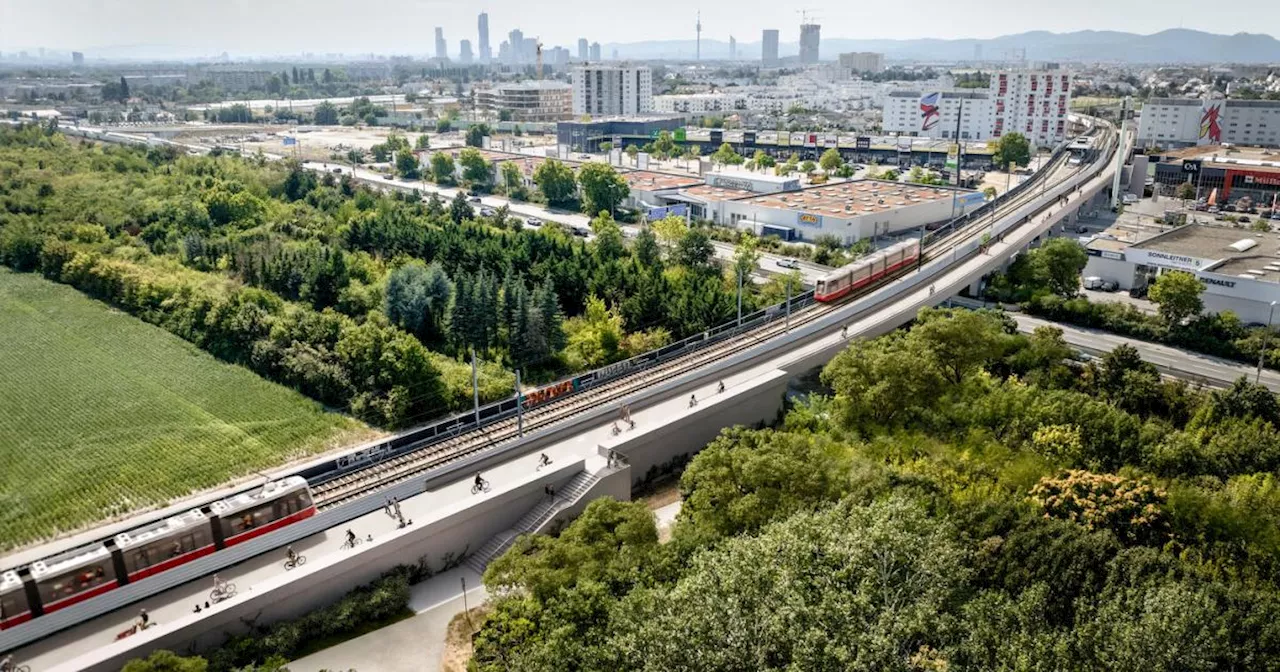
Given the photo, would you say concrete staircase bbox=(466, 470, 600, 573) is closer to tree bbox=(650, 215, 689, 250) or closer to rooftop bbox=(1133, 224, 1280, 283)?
tree bbox=(650, 215, 689, 250)

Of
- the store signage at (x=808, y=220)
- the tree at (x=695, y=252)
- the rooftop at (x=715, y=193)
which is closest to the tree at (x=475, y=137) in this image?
the rooftop at (x=715, y=193)

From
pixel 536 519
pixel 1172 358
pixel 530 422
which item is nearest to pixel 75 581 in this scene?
pixel 536 519

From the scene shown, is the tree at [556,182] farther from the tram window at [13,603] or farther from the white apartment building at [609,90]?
the white apartment building at [609,90]

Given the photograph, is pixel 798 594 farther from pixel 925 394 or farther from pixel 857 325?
pixel 857 325

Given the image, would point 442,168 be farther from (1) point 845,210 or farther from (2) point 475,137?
(1) point 845,210

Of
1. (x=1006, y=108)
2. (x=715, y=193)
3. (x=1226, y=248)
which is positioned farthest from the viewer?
(x=1006, y=108)

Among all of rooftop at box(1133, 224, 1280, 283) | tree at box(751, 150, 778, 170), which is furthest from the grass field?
tree at box(751, 150, 778, 170)

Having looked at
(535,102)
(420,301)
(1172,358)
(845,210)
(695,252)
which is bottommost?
(1172,358)

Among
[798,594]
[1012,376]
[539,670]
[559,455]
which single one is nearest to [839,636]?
[798,594]
